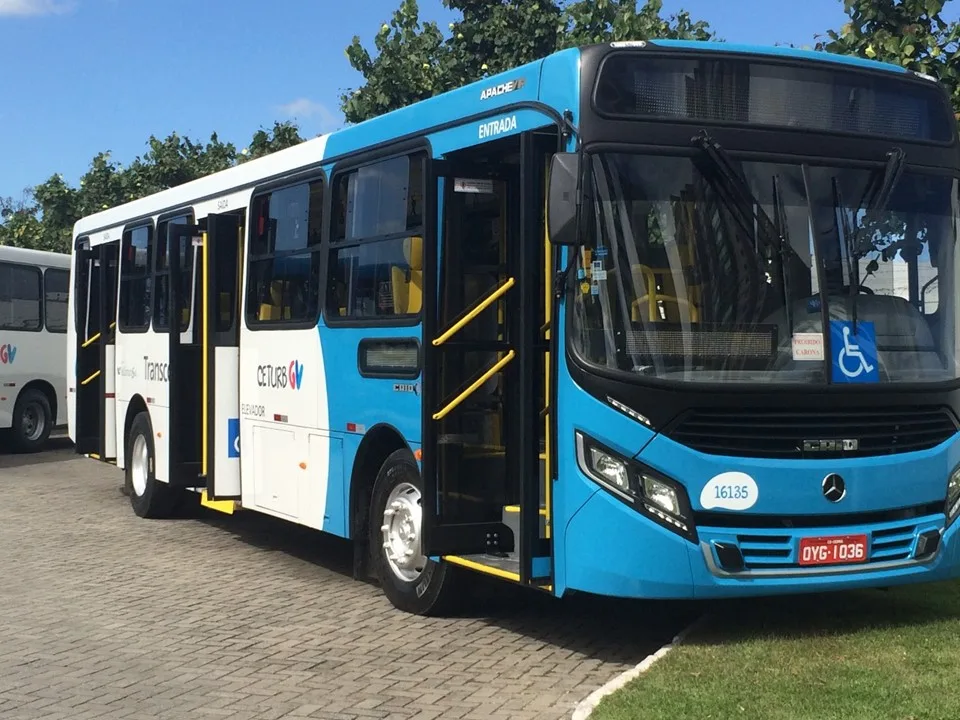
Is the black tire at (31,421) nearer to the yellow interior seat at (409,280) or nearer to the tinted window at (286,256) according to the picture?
the tinted window at (286,256)

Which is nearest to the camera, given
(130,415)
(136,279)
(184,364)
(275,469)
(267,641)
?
(267,641)

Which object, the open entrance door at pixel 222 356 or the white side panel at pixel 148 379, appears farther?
the white side panel at pixel 148 379

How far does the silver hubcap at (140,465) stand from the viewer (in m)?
12.9

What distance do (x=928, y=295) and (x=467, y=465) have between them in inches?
109

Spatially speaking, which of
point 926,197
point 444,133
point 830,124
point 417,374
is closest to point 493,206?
point 444,133

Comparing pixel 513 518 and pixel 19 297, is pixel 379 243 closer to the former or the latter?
pixel 513 518

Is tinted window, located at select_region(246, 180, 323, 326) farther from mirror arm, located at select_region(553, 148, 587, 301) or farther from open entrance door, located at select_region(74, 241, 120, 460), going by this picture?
open entrance door, located at select_region(74, 241, 120, 460)

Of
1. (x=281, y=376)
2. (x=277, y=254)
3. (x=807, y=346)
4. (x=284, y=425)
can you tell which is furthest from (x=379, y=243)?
(x=807, y=346)

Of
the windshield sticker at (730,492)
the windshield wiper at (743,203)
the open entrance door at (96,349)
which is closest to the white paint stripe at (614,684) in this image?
the windshield sticker at (730,492)

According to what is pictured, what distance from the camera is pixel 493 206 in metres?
7.54

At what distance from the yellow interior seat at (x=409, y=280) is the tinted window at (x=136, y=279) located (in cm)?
542

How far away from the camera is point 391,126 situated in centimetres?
845

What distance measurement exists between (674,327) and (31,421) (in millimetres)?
16860

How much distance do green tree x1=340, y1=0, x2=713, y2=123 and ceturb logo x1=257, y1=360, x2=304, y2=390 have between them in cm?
877
